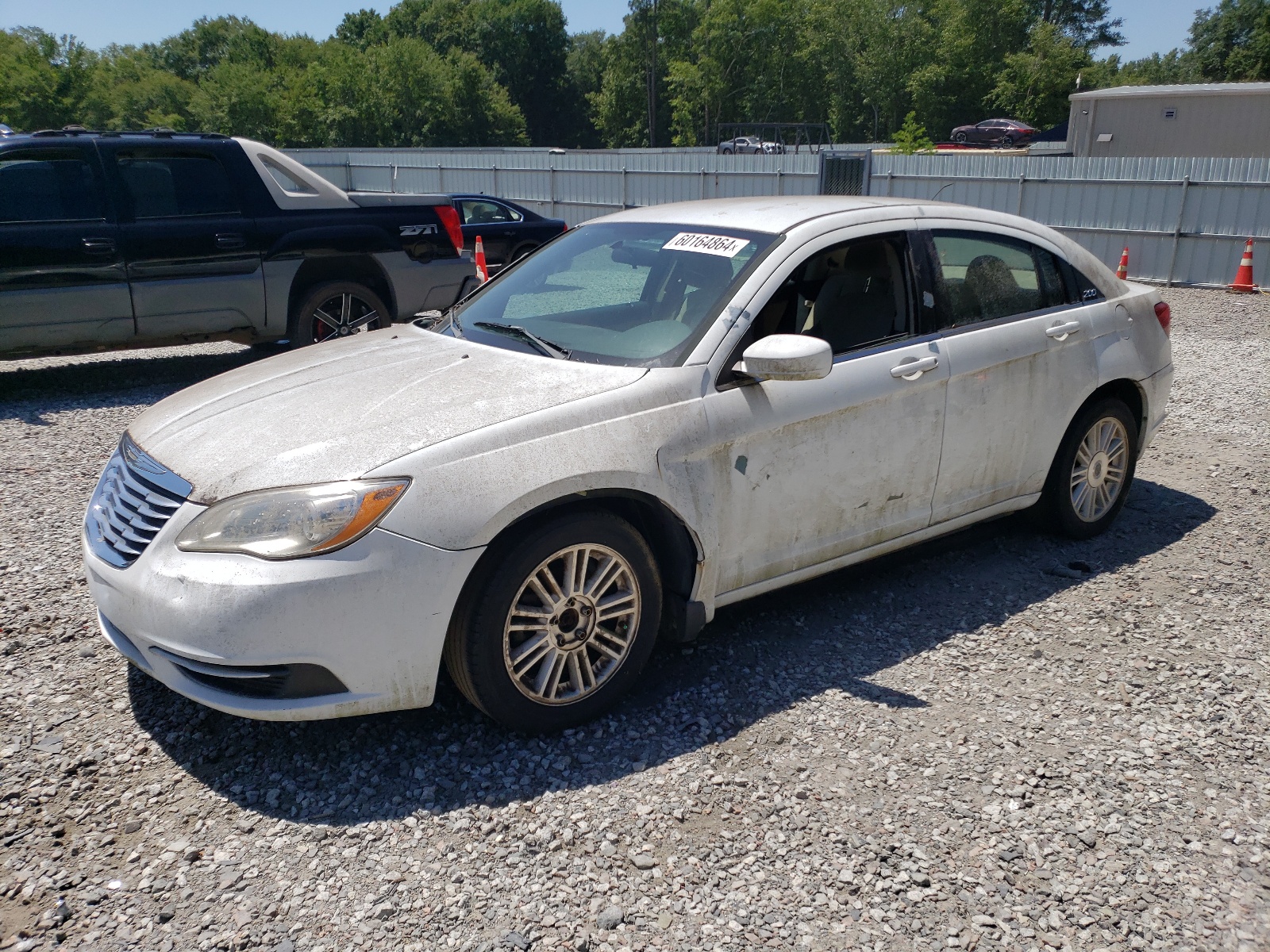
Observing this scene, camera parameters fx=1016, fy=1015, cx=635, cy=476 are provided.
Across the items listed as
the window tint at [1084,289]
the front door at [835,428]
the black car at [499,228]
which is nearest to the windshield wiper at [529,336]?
the front door at [835,428]

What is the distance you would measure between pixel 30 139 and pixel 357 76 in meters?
82.1

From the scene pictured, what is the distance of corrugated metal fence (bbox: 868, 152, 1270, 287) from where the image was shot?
1598 centimetres

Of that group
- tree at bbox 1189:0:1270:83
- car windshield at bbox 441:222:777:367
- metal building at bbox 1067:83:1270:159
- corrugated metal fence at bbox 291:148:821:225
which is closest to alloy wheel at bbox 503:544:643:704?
car windshield at bbox 441:222:777:367

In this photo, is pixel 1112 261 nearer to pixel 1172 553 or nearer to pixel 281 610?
pixel 1172 553

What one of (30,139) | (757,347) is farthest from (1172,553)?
(30,139)

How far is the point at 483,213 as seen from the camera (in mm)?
14883

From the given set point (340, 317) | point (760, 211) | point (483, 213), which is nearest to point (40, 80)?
point (483, 213)

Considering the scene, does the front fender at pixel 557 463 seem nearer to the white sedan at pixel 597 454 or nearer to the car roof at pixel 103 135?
the white sedan at pixel 597 454

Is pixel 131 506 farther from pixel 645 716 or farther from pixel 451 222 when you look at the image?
pixel 451 222

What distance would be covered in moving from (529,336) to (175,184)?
5636 millimetres

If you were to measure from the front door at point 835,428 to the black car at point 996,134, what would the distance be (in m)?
51.9

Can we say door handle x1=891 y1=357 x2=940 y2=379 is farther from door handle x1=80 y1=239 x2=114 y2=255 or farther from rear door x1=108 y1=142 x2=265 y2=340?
door handle x1=80 y1=239 x2=114 y2=255

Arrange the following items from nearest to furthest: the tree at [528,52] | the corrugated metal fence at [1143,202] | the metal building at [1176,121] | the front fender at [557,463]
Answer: the front fender at [557,463]
the corrugated metal fence at [1143,202]
the metal building at [1176,121]
the tree at [528,52]

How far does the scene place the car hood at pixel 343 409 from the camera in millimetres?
3088
